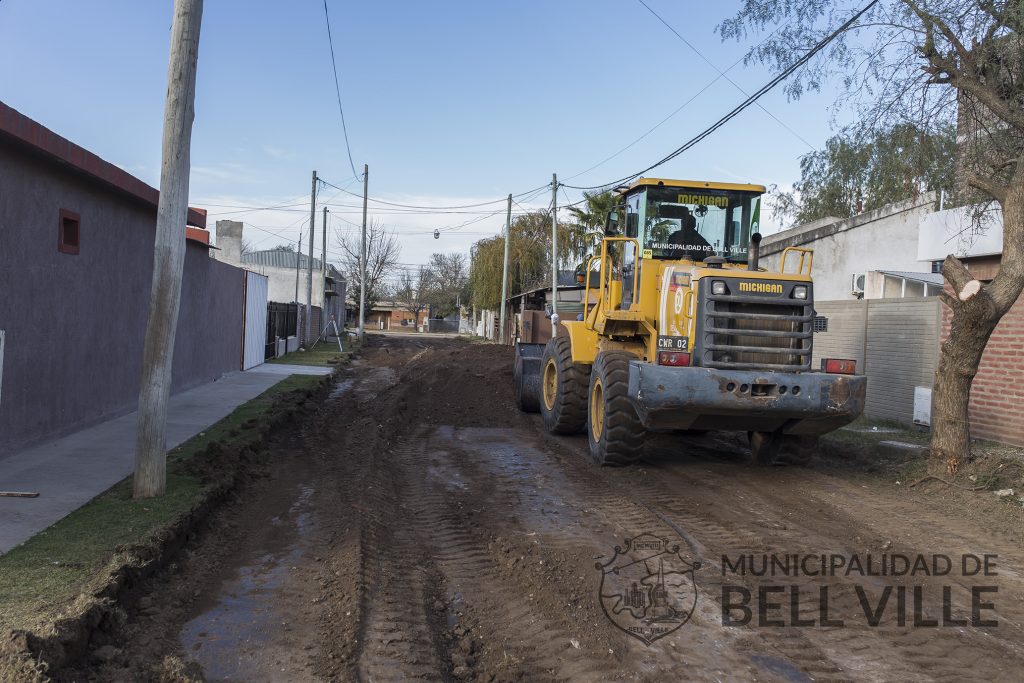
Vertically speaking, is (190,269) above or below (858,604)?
above

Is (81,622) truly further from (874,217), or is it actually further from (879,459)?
(874,217)

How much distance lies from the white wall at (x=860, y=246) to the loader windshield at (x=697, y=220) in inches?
490

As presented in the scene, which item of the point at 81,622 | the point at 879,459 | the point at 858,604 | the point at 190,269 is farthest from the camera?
the point at 190,269

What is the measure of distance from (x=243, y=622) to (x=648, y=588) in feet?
8.23

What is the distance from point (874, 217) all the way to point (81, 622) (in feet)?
72.8

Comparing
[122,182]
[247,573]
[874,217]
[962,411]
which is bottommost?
[247,573]

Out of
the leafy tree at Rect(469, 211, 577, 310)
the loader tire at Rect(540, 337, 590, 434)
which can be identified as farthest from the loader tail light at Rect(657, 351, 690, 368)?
the leafy tree at Rect(469, 211, 577, 310)

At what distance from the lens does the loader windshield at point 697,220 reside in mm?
10531

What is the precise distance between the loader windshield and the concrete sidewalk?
636 centimetres

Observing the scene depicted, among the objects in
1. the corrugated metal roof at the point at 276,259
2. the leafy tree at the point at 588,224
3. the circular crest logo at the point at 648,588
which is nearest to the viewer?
the circular crest logo at the point at 648,588

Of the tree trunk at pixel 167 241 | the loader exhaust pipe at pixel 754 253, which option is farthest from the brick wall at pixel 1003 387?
the tree trunk at pixel 167 241

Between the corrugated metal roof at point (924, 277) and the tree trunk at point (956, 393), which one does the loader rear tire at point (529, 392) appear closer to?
the tree trunk at point (956, 393)

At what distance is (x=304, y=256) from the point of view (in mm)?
64812

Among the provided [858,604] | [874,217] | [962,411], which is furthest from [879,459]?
[874,217]
